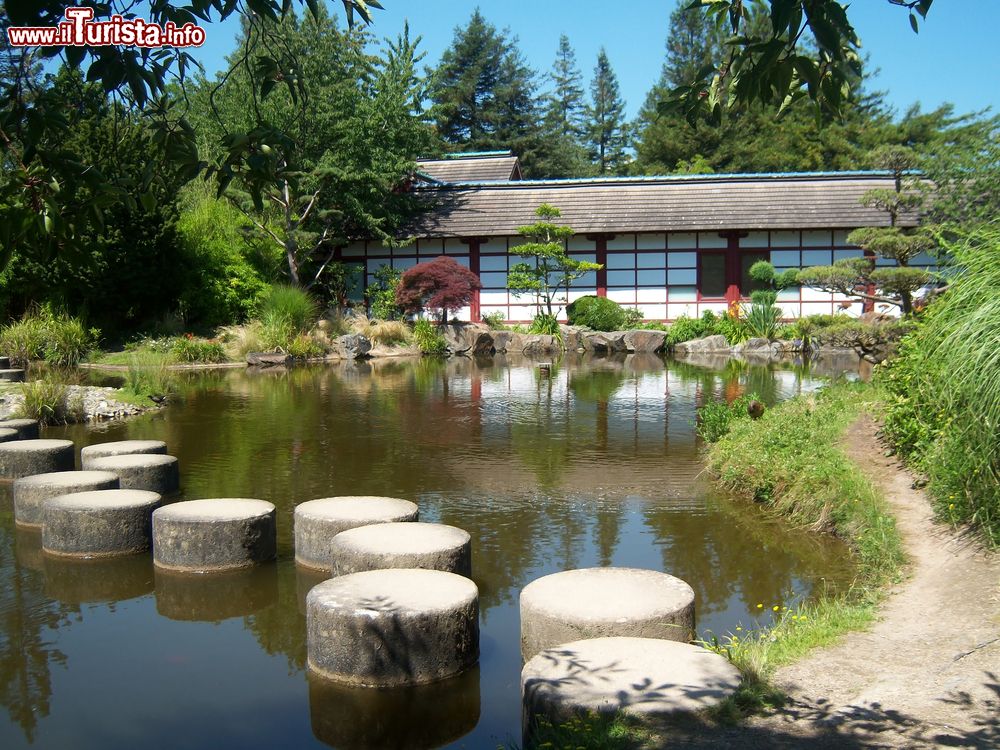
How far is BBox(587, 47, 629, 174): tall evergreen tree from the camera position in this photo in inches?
2062

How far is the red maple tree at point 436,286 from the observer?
27.0 m

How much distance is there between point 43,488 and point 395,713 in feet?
15.2

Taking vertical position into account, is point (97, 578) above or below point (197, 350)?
below

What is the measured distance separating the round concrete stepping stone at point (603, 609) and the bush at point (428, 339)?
20631mm

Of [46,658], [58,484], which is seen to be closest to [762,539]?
[46,658]

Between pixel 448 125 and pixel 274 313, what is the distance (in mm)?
28760

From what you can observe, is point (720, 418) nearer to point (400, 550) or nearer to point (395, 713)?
point (400, 550)

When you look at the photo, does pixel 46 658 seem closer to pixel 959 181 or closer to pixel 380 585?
pixel 380 585

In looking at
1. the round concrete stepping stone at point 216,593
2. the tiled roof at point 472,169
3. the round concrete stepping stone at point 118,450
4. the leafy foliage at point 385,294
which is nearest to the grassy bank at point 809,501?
the round concrete stepping stone at point 216,593

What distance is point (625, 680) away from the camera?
4.04 metres

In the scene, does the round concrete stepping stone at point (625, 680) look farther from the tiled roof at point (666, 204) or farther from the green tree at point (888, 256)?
the tiled roof at point (666, 204)

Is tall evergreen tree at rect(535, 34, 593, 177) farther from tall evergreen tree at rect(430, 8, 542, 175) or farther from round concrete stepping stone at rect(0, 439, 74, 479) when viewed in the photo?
round concrete stepping stone at rect(0, 439, 74, 479)

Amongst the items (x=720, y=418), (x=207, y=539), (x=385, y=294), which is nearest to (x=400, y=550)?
(x=207, y=539)

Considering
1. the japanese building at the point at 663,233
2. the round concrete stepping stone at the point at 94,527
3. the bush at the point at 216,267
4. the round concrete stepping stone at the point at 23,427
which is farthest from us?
the japanese building at the point at 663,233
